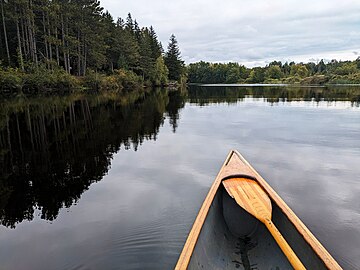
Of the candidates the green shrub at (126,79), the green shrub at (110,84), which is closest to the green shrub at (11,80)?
the green shrub at (110,84)

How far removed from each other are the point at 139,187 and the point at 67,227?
8.53 ft

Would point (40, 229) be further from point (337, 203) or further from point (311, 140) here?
point (311, 140)

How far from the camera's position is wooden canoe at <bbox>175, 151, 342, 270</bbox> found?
356 centimetres

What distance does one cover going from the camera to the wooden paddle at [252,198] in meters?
4.31

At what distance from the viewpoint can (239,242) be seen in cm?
520

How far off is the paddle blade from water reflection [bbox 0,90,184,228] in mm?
3938

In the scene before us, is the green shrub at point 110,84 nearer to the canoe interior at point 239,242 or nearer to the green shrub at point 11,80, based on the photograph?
the green shrub at point 11,80

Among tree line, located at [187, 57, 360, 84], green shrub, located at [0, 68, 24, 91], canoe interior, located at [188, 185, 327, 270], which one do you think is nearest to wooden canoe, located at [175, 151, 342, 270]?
canoe interior, located at [188, 185, 327, 270]

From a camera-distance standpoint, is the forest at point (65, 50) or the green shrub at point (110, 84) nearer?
the forest at point (65, 50)

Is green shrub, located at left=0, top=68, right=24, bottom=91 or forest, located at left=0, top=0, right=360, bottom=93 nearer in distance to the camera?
green shrub, located at left=0, top=68, right=24, bottom=91

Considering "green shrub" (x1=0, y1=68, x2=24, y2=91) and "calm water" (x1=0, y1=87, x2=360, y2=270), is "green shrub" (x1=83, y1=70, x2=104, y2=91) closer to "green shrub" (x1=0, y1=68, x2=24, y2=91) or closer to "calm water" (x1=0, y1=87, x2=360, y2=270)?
"green shrub" (x1=0, y1=68, x2=24, y2=91)

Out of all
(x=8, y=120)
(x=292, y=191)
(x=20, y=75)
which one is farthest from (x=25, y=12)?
(x=292, y=191)

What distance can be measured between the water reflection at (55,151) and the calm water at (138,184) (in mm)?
39

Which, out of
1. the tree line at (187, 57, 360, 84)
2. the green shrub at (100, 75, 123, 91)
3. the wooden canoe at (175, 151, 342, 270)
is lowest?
the wooden canoe at (175, 151, 342, 270)
